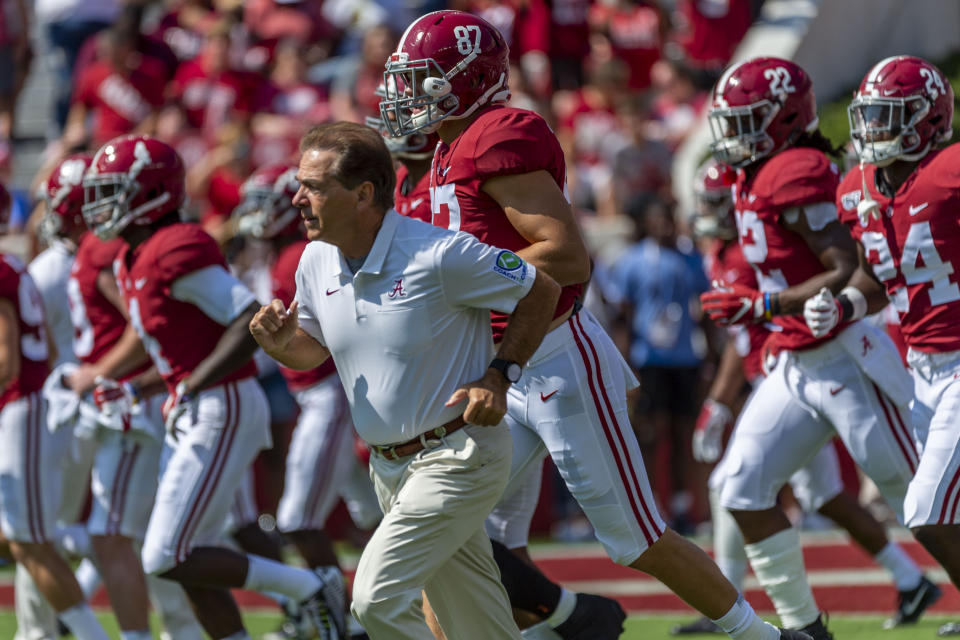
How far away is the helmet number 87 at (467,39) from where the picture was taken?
474 cm

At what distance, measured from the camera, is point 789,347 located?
589cm

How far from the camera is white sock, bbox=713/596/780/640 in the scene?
4605mm

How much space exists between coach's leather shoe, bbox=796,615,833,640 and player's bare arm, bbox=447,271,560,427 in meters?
1.95

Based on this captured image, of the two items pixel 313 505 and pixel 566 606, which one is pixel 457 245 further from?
pixel 313 505

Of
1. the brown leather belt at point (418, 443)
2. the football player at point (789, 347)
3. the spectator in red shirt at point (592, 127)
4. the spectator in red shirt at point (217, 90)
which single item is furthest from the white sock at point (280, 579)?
the spectator in red shirt at point (217, 90)

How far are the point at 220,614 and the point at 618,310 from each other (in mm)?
5199

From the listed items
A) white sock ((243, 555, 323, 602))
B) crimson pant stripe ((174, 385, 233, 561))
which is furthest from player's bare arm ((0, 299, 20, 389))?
white sock ((243, 555, 323, 602))

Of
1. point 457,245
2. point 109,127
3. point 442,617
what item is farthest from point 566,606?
point 109,127

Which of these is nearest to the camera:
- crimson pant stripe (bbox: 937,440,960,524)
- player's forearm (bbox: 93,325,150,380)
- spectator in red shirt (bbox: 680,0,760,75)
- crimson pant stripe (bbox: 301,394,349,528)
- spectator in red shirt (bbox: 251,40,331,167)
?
crimson pant stripe (bbox: 937,440,960,524)

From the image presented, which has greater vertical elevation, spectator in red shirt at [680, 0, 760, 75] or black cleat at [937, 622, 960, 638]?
spectator in red shirt at [680, 0, 760, 75]

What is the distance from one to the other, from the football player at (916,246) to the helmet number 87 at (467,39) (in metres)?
1.51

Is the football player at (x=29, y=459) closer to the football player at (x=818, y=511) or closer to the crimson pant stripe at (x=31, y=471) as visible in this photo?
the crimson pant stripe at (x=31, y=471)

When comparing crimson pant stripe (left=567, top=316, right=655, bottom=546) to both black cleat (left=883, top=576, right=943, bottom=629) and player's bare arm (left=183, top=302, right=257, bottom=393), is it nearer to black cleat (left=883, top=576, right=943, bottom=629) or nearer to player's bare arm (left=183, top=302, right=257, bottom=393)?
player's bare arm (left=183, top=302, right=257, bottom=393)

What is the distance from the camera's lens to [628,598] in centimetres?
810
